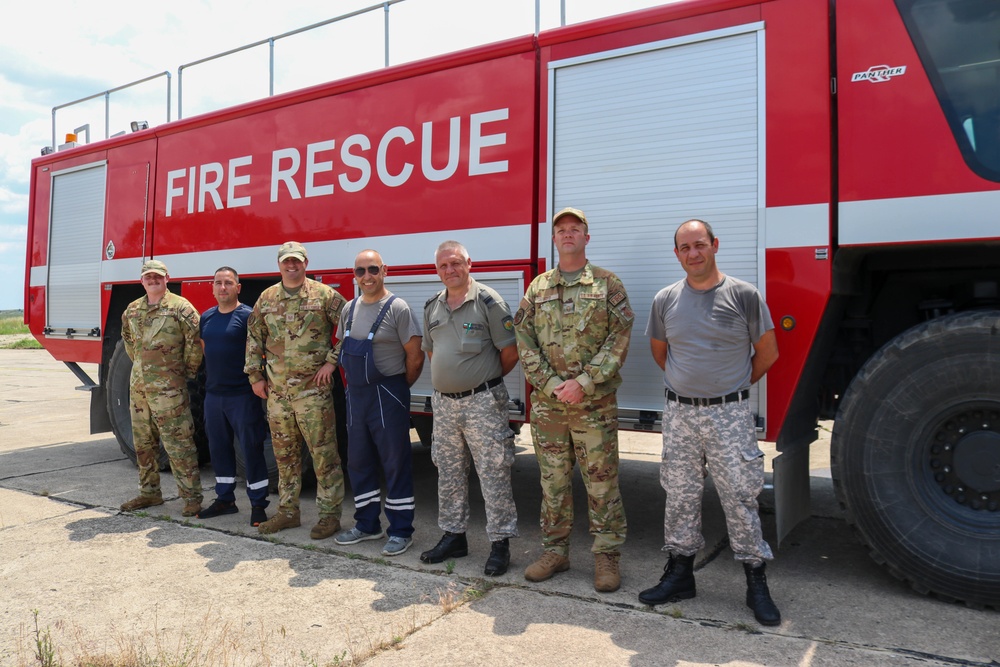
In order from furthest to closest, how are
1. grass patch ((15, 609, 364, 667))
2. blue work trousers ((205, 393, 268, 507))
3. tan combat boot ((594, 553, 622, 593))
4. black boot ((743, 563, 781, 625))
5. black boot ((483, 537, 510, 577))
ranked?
blue work trousers ((205, 393, 268, 507)), black boot ((483, 537, 510, 577)), tan combat boot ((594, 553, 622, 593)), black boot ((743, 563, 781, 625)), grass patch ((15, 609, 364, 667))

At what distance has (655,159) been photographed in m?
3.89

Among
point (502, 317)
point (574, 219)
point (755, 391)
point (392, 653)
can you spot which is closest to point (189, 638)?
point (392, 653)

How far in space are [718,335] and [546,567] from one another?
148 cm

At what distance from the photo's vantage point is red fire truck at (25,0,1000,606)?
3.22 metres

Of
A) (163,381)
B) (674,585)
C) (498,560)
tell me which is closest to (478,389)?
(498,560)

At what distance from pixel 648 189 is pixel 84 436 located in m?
7.81

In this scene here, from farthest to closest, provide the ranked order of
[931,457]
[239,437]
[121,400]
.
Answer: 1. [121,400]
2. [239,437]
3. [931,457]

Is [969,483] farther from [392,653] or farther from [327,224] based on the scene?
[327,224]

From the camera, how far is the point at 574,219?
12.0 feet

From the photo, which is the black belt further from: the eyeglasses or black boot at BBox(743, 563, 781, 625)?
black boot at BBox(743, 563, 781, 625)

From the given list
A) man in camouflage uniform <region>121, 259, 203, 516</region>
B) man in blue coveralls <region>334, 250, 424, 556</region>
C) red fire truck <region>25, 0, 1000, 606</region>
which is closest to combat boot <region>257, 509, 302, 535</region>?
man in blue coveralls <region>334, 250, 424, 556</region>

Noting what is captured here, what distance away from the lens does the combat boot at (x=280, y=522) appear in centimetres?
468

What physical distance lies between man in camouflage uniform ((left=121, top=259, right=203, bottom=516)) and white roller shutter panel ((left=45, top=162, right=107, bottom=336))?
6.45ft

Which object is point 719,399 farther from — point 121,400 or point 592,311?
point 121,400
